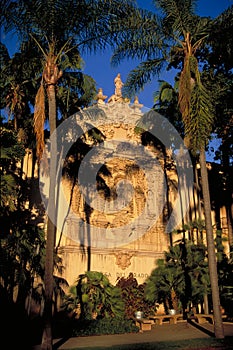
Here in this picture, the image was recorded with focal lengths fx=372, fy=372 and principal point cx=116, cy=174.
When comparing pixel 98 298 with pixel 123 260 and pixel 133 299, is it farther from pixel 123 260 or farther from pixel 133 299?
pixel 123 260

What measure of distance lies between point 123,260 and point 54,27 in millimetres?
12530

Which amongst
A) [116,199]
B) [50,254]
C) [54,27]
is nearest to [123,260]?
[116,199]

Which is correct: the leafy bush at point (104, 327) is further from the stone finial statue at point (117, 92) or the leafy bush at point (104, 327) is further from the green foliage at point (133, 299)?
the stone finial statue at point (117, 92)

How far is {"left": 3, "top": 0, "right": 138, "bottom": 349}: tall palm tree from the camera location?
11.6m

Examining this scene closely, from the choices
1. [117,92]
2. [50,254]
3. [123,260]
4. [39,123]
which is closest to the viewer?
[50,254]

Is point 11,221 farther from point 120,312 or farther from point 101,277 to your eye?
point 120,312

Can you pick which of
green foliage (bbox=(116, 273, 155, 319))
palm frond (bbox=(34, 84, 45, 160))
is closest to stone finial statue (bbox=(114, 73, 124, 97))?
green foliage (bbox=(116, 273, 155, 319))

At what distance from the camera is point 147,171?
23.3 meters

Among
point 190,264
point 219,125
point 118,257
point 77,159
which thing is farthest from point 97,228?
point 219,125

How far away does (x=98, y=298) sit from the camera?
1587 cm

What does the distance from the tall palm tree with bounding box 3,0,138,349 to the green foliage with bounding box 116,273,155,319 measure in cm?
728

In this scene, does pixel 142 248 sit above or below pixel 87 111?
below

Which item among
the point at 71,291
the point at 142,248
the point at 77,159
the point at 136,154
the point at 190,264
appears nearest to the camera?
the point at 71,291

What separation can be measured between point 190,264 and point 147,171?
23.2 feet
